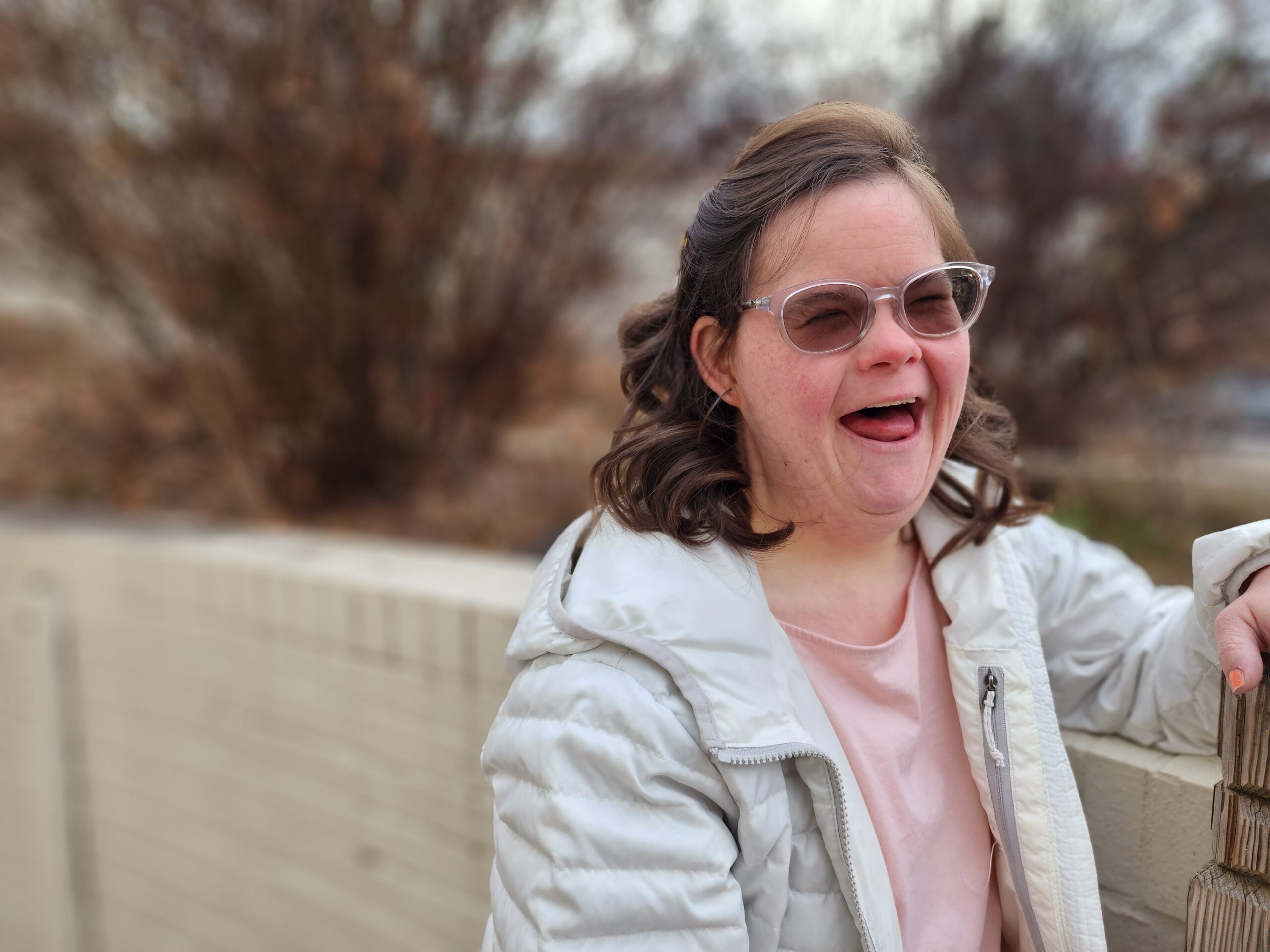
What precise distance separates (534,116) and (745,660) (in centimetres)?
351

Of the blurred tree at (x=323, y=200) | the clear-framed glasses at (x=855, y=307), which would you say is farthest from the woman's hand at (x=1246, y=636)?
the blurred tree at (x=323, y=200)

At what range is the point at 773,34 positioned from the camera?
4.18 meters

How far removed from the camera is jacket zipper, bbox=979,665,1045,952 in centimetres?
146

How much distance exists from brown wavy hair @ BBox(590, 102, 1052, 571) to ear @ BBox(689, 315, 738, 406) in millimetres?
16

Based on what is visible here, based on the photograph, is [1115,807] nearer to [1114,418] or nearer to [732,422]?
[732,422]

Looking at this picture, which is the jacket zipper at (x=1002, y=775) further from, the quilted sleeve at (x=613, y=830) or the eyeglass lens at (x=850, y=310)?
the eyeglass lens at (x=850, y=310)

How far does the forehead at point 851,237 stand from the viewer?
1367 mm

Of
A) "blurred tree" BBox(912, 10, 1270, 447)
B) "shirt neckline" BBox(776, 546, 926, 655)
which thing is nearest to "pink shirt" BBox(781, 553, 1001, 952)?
"shirt neckline" BBox(776, 546, 926, 655)

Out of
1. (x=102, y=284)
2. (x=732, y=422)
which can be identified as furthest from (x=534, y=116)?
(x=732, y=422)

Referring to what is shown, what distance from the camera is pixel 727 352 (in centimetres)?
150

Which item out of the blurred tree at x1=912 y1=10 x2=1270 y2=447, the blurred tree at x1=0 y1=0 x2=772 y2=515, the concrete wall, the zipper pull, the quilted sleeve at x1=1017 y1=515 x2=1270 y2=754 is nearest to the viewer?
the zipper pull

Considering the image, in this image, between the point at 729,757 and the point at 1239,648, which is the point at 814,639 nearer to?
the point at 729,757

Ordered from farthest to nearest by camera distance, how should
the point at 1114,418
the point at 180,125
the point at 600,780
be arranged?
the point at 1114,418 < the point at 180,125 < the point at 600,780

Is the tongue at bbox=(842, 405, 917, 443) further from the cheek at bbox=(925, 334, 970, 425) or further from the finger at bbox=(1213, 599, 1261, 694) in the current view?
the finger at bbox=(1213, 599, 1261, 694)
